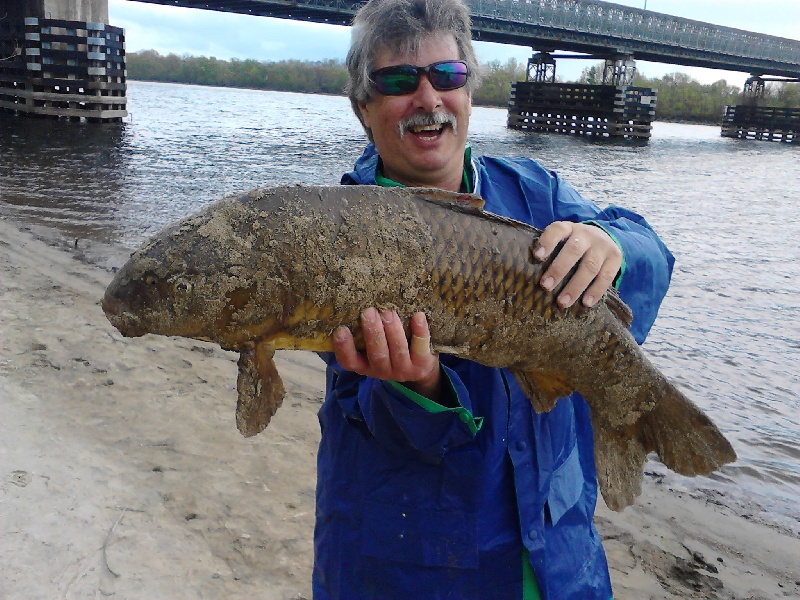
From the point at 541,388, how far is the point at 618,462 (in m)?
0.44

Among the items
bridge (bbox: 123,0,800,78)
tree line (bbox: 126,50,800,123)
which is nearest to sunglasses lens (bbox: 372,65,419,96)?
bridge (bbox: 123,0,800,78)

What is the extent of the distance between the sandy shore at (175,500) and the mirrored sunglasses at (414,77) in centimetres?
224

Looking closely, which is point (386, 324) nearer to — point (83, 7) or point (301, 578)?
point (301, 578)

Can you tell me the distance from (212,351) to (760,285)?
8797 mm

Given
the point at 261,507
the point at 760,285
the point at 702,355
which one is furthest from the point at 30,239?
the point at 760,285

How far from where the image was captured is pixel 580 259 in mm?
2035

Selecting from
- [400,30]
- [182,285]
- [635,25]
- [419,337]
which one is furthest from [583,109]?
[182,285]

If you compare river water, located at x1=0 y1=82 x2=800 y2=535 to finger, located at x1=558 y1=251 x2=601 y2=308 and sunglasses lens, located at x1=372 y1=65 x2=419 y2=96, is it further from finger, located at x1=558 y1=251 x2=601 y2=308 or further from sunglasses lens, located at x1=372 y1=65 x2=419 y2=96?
sunglasses lens, located at x1=372 y1=65 x2=419 y2=96

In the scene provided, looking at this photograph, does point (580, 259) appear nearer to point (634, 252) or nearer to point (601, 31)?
point (634, 252)

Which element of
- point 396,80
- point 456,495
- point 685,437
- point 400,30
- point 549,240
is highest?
point 400,30

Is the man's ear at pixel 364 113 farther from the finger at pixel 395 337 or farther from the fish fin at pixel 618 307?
the fish fin at pixel 618 307

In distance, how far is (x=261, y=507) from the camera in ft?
11.8

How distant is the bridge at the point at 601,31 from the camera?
37812mm

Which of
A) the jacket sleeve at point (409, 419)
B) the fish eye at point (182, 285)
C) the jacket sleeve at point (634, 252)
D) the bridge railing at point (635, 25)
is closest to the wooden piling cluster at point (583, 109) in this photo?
the bridge railing at point (635, 25)
